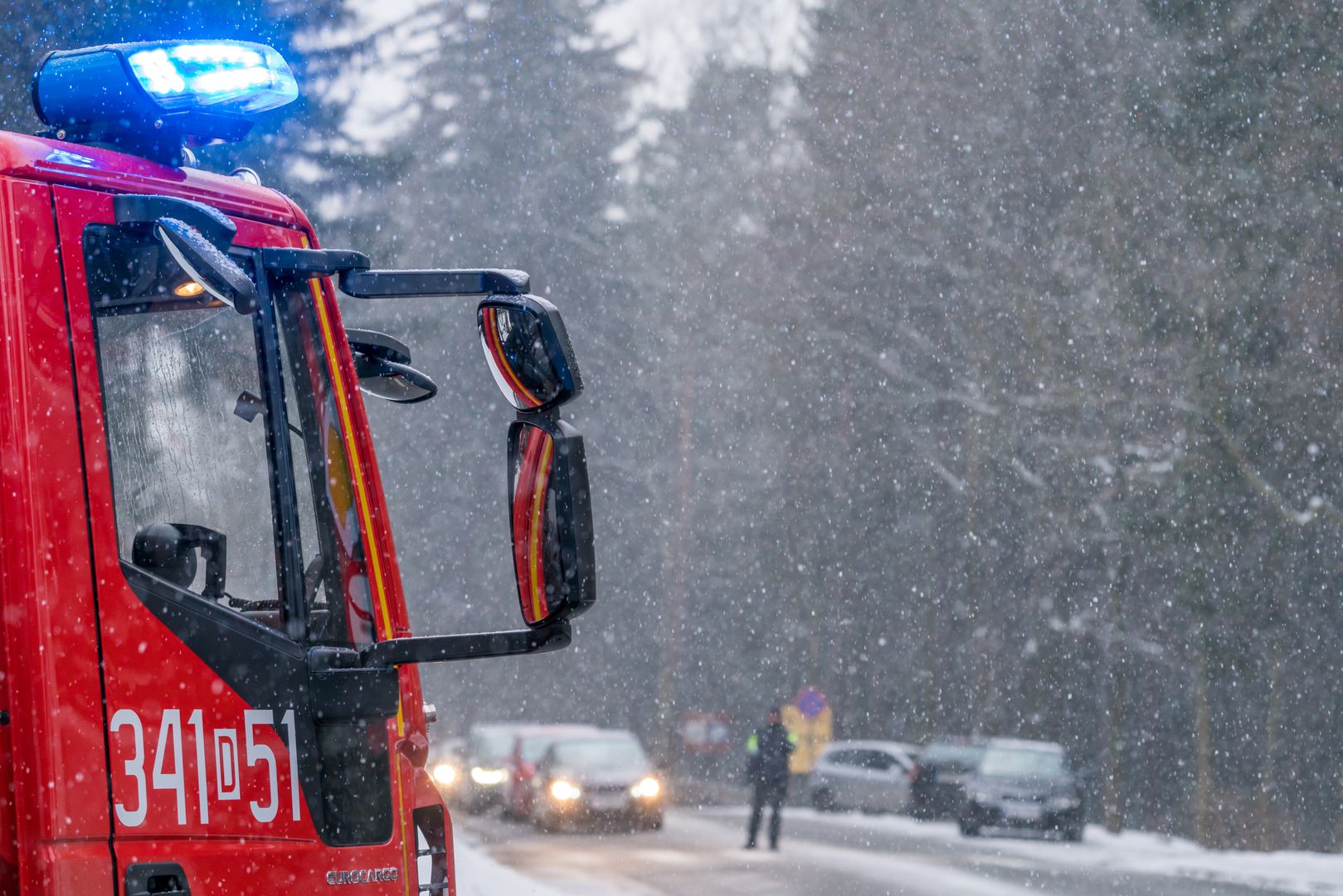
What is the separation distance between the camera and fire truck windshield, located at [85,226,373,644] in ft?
10.9

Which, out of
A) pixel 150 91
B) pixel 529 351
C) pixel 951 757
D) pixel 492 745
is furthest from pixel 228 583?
pixel 951 757

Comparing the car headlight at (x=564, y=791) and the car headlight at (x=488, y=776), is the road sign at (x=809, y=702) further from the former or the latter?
the car headlight at (x=564, y=791)

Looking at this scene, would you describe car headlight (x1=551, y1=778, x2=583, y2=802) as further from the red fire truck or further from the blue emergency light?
the blue emergency light

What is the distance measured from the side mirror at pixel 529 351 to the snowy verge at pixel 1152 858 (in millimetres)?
15700

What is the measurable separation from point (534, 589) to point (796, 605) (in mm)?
44082

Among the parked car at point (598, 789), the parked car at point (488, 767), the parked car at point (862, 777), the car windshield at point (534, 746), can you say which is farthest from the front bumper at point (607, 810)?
the parked car at point (862, 777)

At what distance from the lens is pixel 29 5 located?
12758 mm

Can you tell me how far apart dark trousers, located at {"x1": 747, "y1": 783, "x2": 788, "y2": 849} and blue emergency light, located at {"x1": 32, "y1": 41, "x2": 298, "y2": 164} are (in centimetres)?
1852

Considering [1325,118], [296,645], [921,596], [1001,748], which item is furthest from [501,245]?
[296,645]

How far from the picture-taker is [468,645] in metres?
3.26

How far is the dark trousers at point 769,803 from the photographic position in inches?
850

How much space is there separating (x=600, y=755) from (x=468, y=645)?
23.5 meters

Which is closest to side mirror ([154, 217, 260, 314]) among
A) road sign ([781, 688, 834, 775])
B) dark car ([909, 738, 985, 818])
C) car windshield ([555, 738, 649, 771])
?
car windshield ([555, 738, 649, 771])

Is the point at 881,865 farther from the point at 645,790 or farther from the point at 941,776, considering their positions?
the point at 941,776
